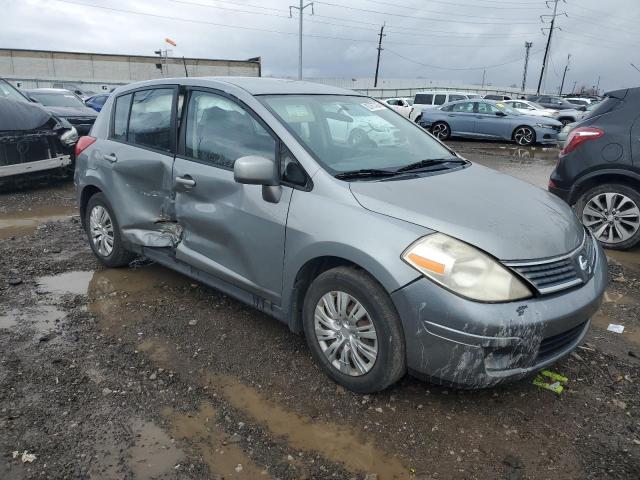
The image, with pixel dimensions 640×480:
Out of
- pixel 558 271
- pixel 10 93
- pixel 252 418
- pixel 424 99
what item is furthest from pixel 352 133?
pixel 424 99

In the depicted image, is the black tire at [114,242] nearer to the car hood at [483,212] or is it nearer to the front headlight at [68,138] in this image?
the car hood at [483,212]

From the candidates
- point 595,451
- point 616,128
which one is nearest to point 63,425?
point 595,451

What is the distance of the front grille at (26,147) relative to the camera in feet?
24.5

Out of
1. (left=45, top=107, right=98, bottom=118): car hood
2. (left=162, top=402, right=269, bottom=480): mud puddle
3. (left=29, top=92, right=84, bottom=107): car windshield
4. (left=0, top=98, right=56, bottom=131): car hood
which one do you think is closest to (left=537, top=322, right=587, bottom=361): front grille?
(left=162, top=402, right=269, bottom=480): mud puddle

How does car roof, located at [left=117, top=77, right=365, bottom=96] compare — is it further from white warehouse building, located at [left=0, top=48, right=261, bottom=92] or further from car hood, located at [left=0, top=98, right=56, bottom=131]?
white warehouse building, located at [left=0, top=48, right=261, bottom=92]

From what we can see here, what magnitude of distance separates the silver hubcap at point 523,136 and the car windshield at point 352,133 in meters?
13.7

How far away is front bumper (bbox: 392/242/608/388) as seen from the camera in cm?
244

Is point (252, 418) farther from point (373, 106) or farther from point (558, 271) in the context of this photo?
point (373, 106)

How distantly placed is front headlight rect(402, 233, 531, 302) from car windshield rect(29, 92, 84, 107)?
456 inches

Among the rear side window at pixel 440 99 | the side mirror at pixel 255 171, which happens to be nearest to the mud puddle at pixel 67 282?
the side mirror at pixel 255 171

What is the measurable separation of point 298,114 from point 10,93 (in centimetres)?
737

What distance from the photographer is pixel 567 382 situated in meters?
3.10

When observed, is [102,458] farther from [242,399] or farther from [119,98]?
[119,98]

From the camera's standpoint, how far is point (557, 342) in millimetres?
2703
